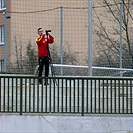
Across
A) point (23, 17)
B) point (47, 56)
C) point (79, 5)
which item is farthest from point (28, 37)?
point (79, 5)

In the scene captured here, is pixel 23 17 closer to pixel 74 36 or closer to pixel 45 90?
pixel 74 36

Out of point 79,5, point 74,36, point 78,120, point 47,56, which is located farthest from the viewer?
point 79,5

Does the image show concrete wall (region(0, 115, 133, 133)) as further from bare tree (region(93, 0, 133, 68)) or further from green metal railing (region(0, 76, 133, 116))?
bare tree (region(93, 0, 133, 68))

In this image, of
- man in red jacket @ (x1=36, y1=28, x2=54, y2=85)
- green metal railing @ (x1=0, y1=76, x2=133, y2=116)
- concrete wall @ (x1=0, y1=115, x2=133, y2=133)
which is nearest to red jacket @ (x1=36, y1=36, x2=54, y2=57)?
man in red jacket @ (x1=36, y1=28, x2=54, y2=85)

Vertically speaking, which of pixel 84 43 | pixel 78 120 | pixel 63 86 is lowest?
pixel 78 120

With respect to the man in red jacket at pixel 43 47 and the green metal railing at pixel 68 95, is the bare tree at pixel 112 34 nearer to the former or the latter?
the man in red jacket at pixel 43 47

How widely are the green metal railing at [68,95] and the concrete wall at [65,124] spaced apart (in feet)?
0.68

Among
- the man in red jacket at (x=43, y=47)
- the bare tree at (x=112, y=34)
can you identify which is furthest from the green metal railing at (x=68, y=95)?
the bare tree at (x=112, y=34)

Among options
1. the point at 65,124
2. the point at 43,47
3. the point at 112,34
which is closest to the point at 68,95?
the point at 65,124

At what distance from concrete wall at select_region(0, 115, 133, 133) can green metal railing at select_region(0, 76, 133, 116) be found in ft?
0.68

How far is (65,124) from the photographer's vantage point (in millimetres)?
10180

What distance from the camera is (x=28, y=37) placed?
17.8 meters

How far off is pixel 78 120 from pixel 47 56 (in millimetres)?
3166

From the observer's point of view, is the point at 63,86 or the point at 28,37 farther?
the point at 28,37
